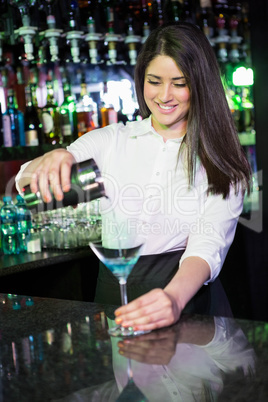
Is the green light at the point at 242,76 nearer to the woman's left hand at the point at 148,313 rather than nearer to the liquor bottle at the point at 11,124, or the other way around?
the liquor bottle at the point at 11,124

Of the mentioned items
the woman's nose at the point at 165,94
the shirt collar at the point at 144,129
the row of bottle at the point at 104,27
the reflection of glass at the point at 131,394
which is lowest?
the reflection of glass at the point at 131,394

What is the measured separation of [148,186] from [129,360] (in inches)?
36.7

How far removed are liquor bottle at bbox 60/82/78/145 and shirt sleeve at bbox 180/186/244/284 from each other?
5.73ft

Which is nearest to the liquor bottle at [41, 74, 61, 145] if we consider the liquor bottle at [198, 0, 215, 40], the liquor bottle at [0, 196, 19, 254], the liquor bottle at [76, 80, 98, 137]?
the liquor bottle at [76, 80, 98, 137]

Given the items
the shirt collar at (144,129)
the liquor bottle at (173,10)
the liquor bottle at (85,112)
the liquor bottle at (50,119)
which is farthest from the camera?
the liquor bottle at (173,10)

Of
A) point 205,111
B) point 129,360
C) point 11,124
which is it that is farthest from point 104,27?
point 129,360

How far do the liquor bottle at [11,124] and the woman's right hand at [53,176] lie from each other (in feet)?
5.58

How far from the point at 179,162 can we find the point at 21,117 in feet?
5.08

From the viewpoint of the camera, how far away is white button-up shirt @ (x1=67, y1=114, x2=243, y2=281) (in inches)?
76.7

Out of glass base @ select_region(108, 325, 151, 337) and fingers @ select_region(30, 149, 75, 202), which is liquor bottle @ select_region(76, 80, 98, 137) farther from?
glass base @ select_region(108, 325, 151, 337)

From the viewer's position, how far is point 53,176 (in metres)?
1.46

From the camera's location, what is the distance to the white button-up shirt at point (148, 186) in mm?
1949

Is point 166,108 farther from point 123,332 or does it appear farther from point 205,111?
point 123,332

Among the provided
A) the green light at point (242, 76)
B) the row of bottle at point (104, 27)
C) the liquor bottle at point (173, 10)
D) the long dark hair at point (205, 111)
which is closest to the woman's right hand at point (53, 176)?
the long dark hair at point (205, 111)
